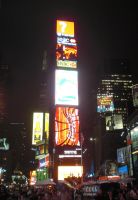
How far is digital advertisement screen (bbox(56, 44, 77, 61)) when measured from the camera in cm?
7901

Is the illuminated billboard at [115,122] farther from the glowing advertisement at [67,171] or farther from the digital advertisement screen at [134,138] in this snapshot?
the digital advertisement screen at [134,138]

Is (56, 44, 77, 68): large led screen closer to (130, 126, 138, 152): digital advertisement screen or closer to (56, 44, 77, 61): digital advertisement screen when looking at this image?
(56, 44, 77, 61): digital advertisement screen

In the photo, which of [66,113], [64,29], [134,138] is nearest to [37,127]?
[66,113]

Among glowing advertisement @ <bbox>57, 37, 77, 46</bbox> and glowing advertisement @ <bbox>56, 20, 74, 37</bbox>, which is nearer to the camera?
glowing advertisement @ <bbox>57, 37, 77, 46</bbox>

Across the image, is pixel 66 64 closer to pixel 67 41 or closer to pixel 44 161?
pixel 67 41

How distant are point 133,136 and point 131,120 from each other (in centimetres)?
372

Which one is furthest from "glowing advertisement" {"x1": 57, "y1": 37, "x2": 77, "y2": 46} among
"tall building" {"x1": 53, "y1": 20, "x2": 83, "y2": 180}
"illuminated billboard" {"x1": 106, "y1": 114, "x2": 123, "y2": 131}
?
"illuminated billboard" {"x1": 106, "y1": 114, "x2": 123, "y2": 131}

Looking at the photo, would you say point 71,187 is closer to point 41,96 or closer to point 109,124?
point 109,124

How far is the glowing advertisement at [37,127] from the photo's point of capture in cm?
10688

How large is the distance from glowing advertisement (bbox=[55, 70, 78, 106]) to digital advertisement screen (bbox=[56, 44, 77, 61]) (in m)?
4.27

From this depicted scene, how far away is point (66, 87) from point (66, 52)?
31.5 ft

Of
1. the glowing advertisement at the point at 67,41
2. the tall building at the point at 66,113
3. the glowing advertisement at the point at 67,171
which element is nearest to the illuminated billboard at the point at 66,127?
the tall building at the point at 66,113

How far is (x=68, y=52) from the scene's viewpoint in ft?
262

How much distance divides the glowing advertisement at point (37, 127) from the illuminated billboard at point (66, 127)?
35.0 meters
